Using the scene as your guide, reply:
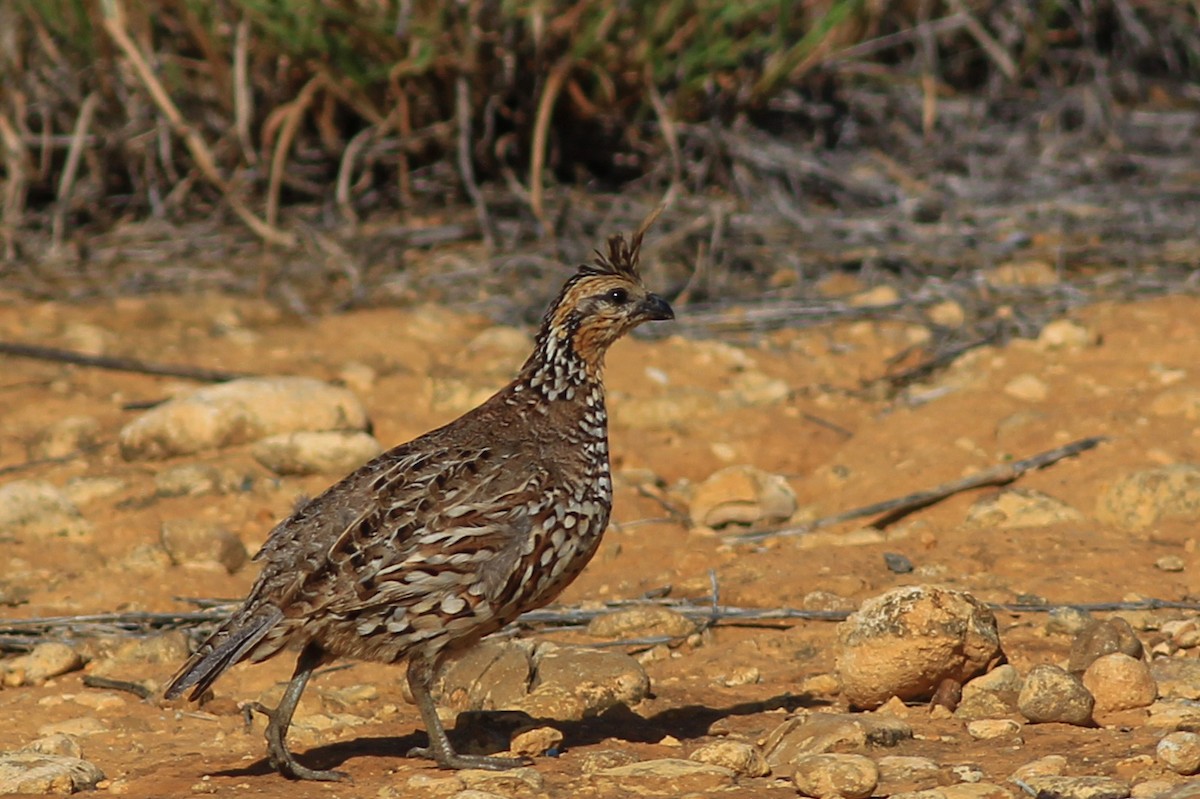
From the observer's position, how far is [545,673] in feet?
18.5

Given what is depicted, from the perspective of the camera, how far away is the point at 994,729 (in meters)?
5.02

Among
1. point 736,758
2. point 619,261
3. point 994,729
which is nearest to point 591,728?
point 736,758

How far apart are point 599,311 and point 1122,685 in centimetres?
214

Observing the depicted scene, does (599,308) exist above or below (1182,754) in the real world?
above

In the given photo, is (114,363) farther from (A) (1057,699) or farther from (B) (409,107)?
(A) (1057,699)

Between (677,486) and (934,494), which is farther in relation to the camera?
(677,486)

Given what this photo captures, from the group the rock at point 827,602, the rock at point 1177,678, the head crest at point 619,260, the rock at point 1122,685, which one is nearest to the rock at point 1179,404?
the rock at point 827,602

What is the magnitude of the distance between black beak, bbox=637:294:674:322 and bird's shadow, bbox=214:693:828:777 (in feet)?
4.53

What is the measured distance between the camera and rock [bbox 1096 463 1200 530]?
680cm

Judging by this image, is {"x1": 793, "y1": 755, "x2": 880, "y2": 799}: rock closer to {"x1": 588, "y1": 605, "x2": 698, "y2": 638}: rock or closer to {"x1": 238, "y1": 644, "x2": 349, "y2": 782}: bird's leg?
{"x1": 238, "y1": 644, "x2": 349, "y2": 782}: bird's leg

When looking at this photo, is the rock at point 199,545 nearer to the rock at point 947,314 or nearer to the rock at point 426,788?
the rock at point 426,788

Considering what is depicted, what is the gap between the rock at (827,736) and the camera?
4.81m

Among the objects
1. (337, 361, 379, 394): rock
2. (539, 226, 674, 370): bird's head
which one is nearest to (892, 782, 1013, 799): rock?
(539, 226, 674, 370): bird's head

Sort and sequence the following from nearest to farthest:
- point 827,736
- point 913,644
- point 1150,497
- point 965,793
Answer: point 965,793 → point 827,736 → point 913,644 → point 1150,497
